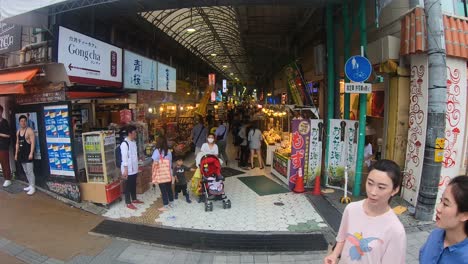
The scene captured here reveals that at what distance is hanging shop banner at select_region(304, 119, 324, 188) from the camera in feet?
28.3

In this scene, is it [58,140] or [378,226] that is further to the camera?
[58,140]

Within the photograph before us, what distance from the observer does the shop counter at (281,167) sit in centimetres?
927

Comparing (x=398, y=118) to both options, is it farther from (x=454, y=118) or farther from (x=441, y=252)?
→ (x=441, y=252)

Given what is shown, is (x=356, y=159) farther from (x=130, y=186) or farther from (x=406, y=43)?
(x=130, y=186)

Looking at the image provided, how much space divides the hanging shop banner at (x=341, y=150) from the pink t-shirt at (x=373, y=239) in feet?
19.7

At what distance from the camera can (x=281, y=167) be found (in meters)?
9.92

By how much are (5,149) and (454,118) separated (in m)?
11.4

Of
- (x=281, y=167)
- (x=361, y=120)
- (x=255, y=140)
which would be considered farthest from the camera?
(x=255, y=140)

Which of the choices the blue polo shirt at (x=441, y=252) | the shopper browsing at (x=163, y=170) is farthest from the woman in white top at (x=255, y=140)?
the blue polo shirt at (x=441, y=252)

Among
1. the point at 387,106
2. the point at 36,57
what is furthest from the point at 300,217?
the point at 36,57

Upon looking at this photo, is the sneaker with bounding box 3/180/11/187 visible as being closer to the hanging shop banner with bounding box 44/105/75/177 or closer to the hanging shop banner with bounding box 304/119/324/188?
the hanging shop banner with bounding box 44/105/75/177

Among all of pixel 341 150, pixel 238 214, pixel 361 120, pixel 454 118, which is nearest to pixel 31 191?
pixel 238 214

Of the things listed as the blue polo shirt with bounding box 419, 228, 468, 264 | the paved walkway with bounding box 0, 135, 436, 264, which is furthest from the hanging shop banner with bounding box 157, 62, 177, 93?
the blue polo shirt with bounding box 419, 228, 468, 264

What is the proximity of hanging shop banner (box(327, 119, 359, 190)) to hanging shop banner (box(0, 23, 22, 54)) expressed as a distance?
367 inches
